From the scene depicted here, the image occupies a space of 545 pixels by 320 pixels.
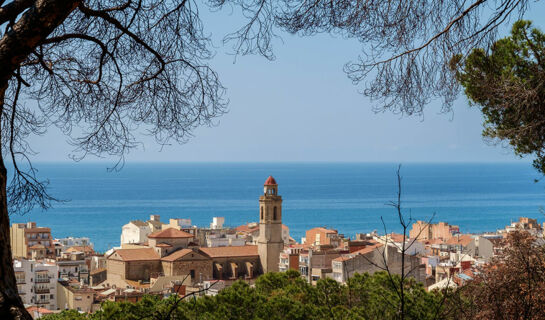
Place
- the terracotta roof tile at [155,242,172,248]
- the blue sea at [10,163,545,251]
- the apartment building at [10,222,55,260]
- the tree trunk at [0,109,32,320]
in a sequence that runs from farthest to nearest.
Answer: the blue sea at [10,163,545,251], the apartment building at [10,222,55,260], the terracotta roof tile at [155,242,172,248], the tree trunk at [0,109,32,320]

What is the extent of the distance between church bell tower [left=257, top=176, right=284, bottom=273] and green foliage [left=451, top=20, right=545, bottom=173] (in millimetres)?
34844

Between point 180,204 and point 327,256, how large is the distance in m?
75.7

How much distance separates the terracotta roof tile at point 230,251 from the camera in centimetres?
4072

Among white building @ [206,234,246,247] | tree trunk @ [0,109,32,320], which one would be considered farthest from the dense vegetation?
white building @ [206,234,246,247]

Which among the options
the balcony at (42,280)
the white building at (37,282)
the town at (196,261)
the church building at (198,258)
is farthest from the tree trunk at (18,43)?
the church building at (198,258)

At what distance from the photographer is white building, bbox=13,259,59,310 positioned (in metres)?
30.7

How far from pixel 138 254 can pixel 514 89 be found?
1448 inches

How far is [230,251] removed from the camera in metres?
41.2

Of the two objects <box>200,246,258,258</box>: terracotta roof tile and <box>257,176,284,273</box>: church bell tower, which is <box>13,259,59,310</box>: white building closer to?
<box>200,246,258,258</box>: terracotta roof tile

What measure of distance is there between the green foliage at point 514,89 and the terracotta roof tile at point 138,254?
33.8 meters

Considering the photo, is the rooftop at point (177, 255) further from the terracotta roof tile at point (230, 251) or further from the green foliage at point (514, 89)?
the green foliage at point (514, 89)

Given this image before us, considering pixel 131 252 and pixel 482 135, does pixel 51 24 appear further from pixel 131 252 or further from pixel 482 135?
pixel 131 252

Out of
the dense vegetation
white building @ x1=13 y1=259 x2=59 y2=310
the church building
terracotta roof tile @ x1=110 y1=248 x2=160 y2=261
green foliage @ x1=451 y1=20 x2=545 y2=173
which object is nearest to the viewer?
green foliage @ x1=451 y1=20 x2=545 y2=173

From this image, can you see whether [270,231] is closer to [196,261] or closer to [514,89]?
[196,261]
